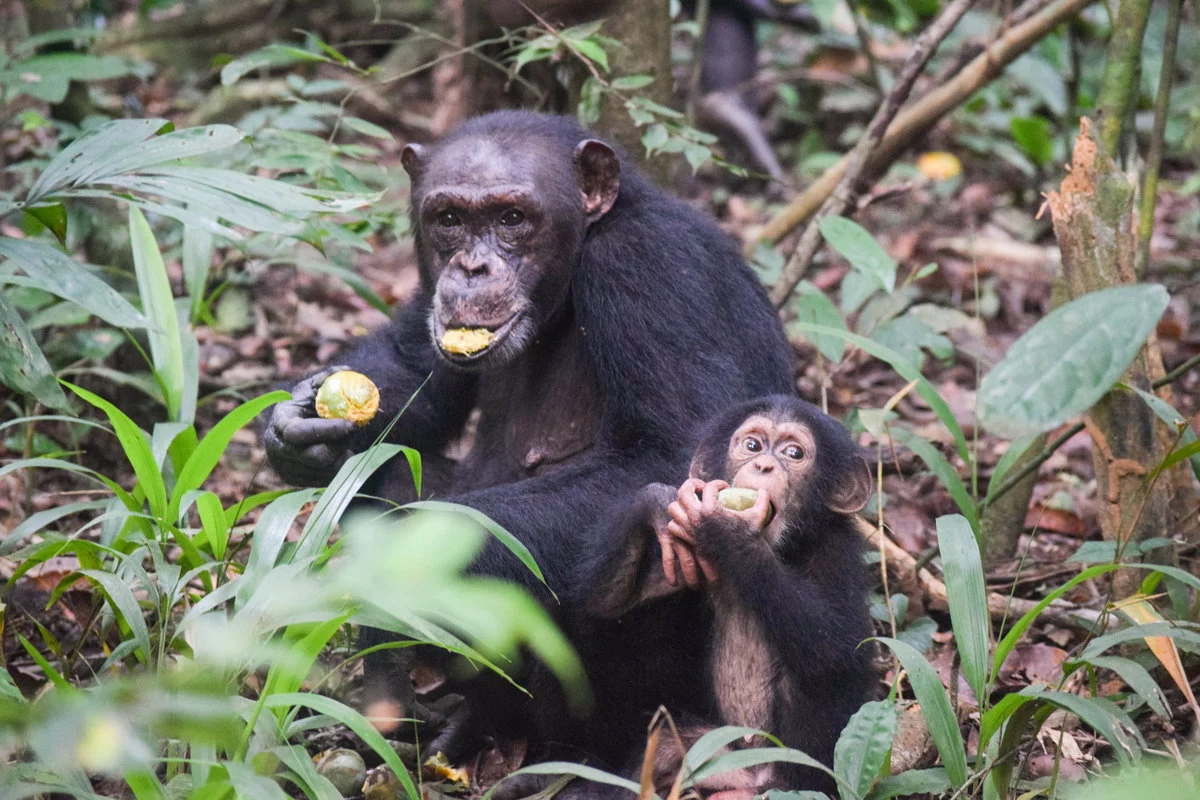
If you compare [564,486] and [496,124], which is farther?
[496,124]

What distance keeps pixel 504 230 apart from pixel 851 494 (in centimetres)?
171

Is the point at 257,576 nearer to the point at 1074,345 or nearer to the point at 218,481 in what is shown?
the point at 1074,345

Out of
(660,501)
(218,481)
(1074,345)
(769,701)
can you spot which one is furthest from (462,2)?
(1074,345)

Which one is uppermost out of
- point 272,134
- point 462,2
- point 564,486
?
point 462,2

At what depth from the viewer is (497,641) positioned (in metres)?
1.82

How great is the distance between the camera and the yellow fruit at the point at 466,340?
4590 mm

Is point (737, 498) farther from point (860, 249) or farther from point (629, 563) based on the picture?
point (860, 249)

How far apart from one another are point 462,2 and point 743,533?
169 inches

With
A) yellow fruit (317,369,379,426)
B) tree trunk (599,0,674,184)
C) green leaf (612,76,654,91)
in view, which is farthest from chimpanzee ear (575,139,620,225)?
tree trunk (599,0,674,184)

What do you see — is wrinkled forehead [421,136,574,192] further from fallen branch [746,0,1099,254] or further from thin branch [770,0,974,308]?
fallen branch [746,0,1099,254]

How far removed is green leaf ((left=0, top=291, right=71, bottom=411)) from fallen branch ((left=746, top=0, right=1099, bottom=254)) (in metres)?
4.19

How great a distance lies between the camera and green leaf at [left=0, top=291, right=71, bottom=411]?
11.6 ft

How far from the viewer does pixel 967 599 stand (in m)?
3.58

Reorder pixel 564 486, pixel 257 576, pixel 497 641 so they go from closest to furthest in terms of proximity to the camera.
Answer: pixel 497 641 → pixel 257 576 → pixel 564 486
